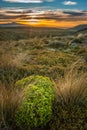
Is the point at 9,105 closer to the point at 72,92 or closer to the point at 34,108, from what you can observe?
the point at 34,108

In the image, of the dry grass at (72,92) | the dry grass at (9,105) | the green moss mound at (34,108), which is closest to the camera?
the green moss mound at (34,108)

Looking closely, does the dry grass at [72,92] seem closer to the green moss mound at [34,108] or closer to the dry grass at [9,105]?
the green moss mound at [34,108]

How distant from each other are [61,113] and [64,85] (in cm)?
59

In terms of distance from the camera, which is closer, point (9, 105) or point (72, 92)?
→ point (9, 105)

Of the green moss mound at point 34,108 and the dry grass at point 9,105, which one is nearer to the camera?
the green moss mound at point 34,108

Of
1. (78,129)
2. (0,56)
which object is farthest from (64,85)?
(0,56)

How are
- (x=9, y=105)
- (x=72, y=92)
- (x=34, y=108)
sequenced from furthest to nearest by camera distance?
1. (x=72, y=92)
2. (x=9, y=105)
3. (x=34, y=108)

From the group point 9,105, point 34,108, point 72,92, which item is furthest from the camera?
point 72,92

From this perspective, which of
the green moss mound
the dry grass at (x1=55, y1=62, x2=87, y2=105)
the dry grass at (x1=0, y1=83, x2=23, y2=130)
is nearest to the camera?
the green moss mound

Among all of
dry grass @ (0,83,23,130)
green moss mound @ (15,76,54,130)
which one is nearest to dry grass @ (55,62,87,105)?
green moss mound @ (15,76,54,130)

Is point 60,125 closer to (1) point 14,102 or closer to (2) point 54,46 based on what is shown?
(1) point 14,102

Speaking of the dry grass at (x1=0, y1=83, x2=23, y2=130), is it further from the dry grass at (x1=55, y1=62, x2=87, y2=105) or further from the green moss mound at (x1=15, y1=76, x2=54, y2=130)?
the dry grass at (x1=55, y1=62, x2=87, y2=105)

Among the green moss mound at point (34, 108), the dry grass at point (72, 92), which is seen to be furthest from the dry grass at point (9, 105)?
the dry grass at point (72, 92)

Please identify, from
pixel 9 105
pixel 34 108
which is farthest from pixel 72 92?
pixel 9 105
